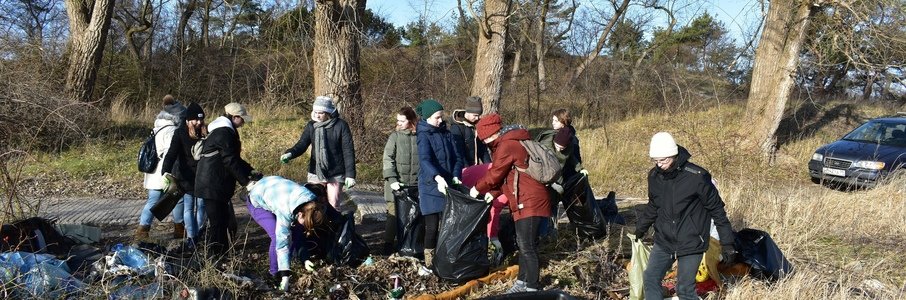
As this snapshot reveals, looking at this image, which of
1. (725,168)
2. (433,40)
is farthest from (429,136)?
(433,40)

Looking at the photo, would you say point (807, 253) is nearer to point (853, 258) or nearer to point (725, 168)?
point (853, 258)

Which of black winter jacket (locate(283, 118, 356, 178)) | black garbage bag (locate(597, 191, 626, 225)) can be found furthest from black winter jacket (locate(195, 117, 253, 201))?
black garbage bag (locate(597, 191, 626, 225))

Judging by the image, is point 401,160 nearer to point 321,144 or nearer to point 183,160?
point 321,144

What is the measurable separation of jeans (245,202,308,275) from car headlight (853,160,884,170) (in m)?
9.62

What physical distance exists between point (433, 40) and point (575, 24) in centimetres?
536

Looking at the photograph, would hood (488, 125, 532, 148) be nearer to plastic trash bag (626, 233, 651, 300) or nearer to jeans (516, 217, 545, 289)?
jeans (516, 217, 545, 289)

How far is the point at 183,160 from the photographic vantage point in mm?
5578

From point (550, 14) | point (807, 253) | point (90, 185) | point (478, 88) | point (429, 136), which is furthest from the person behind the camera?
point (550, 14)

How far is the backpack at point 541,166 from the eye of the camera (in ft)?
15.3

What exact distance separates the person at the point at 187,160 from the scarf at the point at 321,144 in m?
0.93

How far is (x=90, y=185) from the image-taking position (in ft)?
29.4

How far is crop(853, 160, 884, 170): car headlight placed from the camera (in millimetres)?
10609

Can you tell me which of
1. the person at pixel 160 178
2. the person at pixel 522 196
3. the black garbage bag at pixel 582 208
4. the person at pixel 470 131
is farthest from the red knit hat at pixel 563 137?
the person at pixel 160 178

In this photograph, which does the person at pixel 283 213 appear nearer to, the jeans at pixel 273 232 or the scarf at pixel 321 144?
the jeans at pixel 273 232
